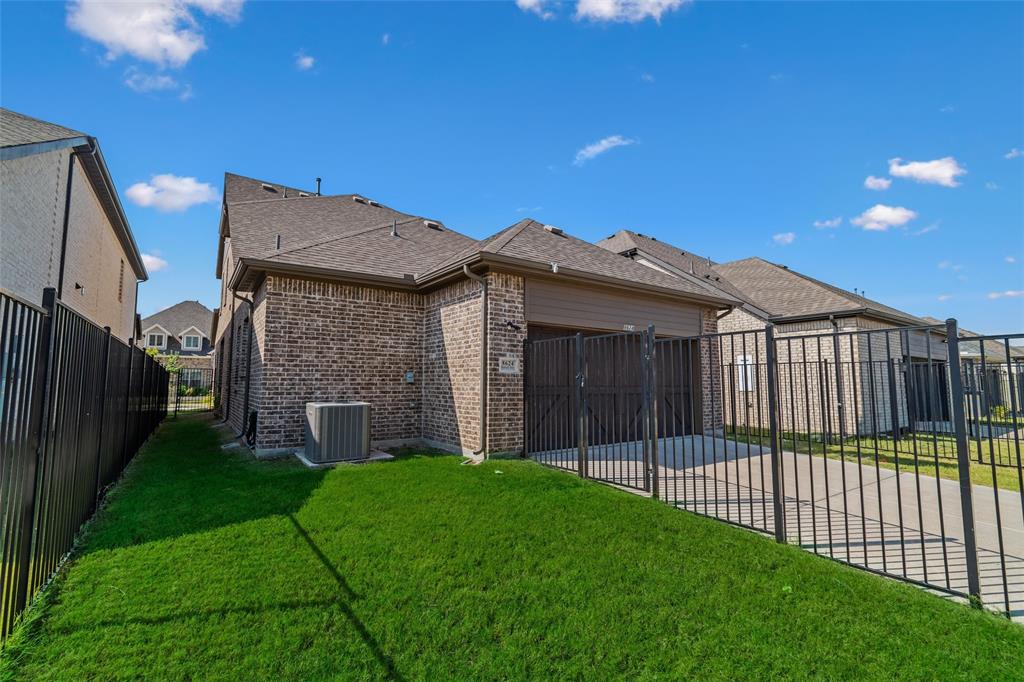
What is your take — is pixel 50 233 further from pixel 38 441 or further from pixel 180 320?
pixel 180 320

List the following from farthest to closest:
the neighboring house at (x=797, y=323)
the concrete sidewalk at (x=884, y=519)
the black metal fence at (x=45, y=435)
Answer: the neighboring house at (x=797, y=323) → the concrete sidewalk at (x=884, y=519) → the black metal fence at (x=45, y=435)

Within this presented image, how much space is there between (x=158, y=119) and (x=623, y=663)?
10538 mm

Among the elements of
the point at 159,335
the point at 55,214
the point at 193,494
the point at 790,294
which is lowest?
the point at 193,494

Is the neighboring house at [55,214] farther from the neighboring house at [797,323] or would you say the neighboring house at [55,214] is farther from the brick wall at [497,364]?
the neighboring house at [797,323]

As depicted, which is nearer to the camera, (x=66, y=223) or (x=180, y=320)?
(x=66, y=223)

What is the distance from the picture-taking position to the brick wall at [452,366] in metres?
7.58

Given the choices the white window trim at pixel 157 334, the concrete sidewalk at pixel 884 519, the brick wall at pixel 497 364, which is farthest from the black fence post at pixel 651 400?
the white window trim at pixel 157 334

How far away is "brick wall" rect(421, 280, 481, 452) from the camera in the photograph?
7578mm

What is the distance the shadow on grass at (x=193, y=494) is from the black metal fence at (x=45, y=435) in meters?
0.32

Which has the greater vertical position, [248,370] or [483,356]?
[483,356]

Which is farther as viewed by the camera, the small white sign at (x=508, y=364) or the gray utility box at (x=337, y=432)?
the small white sign at (x=508, y=364)

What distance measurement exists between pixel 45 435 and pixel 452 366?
560 centimetres

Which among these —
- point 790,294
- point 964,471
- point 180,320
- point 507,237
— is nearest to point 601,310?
point 507,237

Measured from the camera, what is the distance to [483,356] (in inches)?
290
